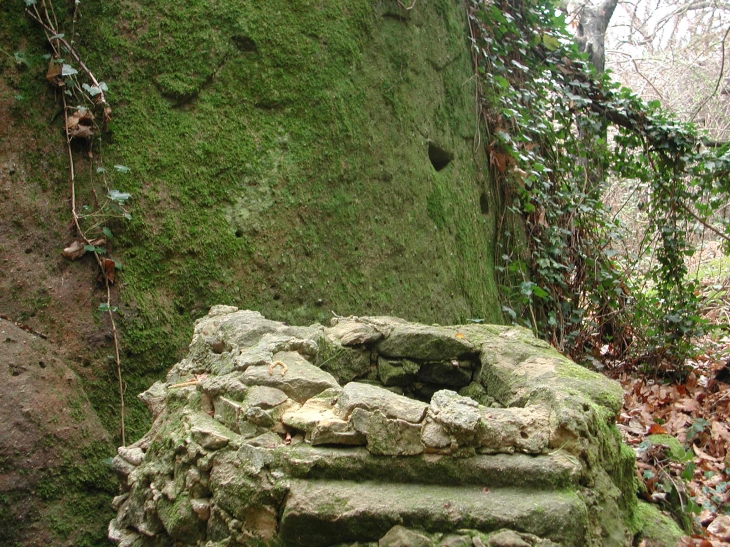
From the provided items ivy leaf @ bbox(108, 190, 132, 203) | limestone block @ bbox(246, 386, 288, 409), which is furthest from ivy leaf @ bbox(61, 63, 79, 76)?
limestone block @ bbox(246, 386, 288, 409)

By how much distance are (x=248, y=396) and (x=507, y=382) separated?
102 centimetres

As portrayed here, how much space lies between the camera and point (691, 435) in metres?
4.30

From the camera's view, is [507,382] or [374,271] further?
[374,271]

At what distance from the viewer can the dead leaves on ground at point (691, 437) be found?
2.92 m

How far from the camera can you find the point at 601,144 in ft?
21.0

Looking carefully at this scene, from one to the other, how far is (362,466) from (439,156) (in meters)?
3.43

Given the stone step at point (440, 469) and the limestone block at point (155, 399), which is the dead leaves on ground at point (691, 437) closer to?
the stone step at point (440, 469)

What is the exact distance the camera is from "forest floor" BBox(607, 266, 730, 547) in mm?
2834

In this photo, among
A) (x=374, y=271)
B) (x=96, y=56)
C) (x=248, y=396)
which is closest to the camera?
(x=248, y=396)

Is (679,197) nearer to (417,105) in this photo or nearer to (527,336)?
(417,105)

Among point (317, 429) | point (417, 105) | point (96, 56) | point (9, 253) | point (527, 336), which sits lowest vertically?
point (527, 336)

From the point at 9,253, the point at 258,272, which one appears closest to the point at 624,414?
the point at 258,272

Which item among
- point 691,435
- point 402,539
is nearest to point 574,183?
point 691,435

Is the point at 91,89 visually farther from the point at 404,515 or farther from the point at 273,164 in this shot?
the point at 404,515
